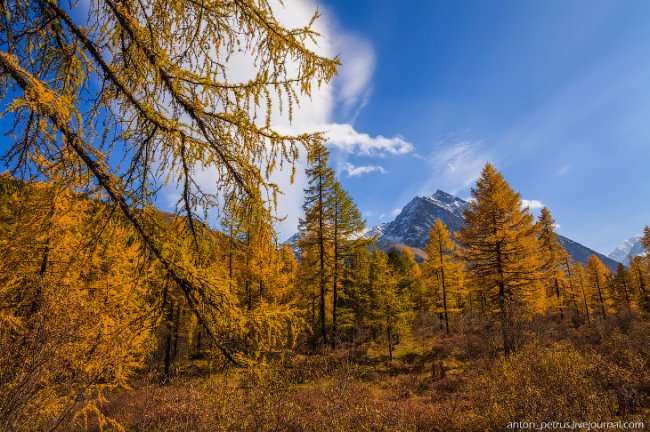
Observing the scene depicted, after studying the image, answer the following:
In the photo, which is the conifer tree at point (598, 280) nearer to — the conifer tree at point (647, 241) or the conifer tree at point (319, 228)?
the conifer tree at point (647, 241)

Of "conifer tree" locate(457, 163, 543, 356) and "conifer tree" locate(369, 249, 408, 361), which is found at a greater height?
"conifer tree" locate(457, 163, 543, 356)

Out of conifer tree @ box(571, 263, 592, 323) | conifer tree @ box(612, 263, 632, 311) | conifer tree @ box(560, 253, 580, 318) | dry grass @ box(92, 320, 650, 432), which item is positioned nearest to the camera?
dry grass @ box(92, 320, 650, 432)

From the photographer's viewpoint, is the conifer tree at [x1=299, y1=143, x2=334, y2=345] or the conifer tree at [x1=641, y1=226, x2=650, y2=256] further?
the conifer tree at [x1=641, y1=226, x2=650, y2=256]

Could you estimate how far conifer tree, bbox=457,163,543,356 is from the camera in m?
15.6

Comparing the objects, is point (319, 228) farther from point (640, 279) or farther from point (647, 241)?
point (640, 279)

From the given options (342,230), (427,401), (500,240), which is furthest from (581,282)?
(427,401)

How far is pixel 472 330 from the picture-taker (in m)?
17.9

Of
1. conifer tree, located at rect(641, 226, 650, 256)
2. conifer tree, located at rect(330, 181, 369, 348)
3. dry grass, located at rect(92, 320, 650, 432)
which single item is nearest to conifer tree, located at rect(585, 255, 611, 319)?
conifer tree, located at rect(641, 226, 650, 256)

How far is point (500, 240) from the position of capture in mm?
15516

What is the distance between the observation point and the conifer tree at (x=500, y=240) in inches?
612

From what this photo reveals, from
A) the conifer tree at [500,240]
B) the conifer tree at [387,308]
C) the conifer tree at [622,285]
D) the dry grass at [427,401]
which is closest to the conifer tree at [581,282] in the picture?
the conifer tree at [622,285]

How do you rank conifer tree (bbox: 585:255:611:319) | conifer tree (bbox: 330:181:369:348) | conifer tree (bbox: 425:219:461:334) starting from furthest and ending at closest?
conifer tree (bbox: 585:255:611:319) → conifer tree (bbox: 425:219:461:334) → conifer tree (bbox: 330:181:369:348)

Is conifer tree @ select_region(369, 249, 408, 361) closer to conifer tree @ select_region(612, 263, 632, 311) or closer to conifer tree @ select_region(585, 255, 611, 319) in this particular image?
conifer tree @ select_region(585, 255, 611, 319)

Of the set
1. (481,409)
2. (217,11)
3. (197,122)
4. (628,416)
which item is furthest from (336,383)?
(217,11)
